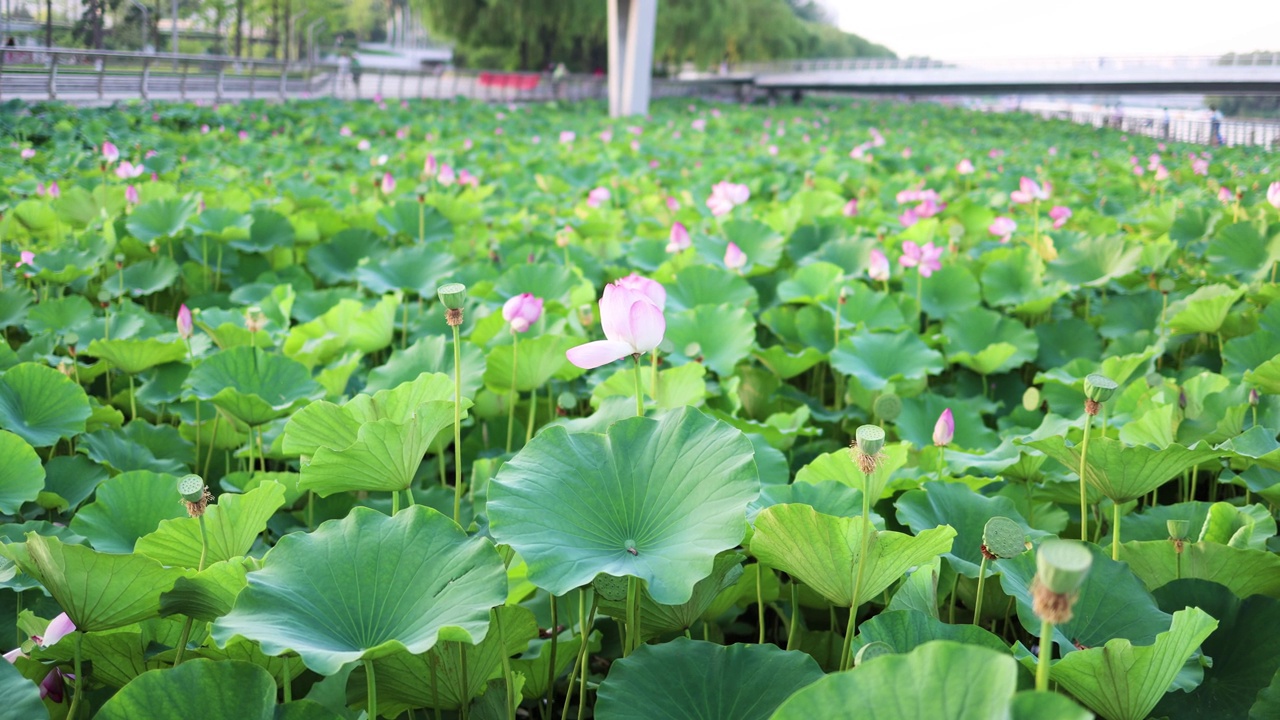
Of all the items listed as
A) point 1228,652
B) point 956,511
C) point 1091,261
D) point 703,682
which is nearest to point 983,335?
point 1091,261

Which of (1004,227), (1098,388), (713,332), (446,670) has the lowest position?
(446,670)

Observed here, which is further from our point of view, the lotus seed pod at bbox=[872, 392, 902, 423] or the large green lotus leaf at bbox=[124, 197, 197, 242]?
the large green lotus leaf at bbox=[124, 197, 197, 242]

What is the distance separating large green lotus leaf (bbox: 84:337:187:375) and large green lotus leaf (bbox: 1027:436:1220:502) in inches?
60.9

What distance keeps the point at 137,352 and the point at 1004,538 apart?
1614 millimetres

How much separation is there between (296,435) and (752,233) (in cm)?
184

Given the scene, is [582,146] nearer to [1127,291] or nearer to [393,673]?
[1127,291]

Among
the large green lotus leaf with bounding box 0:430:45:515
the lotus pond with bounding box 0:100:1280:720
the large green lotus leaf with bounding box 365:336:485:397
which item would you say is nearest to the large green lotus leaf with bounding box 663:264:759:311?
the lotus pond with bounding box 0:100:1280:720

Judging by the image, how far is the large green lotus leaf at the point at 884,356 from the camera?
1.80 meters

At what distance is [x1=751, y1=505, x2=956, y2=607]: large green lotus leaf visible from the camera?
814 mm

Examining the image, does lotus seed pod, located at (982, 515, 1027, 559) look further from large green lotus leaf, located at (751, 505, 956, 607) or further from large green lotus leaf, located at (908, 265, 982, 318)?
large green lotus leaf, located at (908, 265, 982, 318)

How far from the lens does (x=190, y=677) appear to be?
696mm

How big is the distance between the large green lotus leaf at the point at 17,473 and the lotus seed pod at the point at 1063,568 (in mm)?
1160

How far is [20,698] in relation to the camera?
0.69m

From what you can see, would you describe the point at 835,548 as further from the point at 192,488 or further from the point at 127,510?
the point at 127,510
